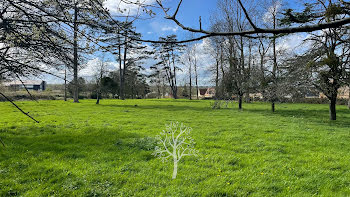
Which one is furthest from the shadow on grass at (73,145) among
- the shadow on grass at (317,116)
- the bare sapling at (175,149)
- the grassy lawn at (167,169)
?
the shadow on grass at (317,116)

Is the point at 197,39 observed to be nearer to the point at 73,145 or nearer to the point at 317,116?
the point at 73,145

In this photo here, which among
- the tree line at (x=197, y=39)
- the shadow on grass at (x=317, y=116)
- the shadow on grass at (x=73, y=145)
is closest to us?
the tree line at (x=197, y=39)

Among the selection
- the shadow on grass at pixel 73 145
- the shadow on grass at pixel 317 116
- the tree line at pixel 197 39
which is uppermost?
the tree line at pixel 197 39

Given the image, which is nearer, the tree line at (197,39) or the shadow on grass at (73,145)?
the tree line at (197,39)

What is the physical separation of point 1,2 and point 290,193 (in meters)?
6.89

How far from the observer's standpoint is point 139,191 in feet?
9.86

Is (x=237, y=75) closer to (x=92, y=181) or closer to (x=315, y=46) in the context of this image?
(x=315, y=46)

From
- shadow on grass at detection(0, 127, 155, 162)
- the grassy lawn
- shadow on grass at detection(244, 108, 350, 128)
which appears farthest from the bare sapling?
shadow on grass at detection(244, 108, 350, 128)

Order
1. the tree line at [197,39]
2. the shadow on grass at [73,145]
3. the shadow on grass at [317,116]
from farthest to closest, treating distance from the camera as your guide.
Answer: the shadow on grass at [317,116]
the shadow on grass at [73,145]
the tree line at [197,39]

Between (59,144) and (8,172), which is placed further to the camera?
(59,144)

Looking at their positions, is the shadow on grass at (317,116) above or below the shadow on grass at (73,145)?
below

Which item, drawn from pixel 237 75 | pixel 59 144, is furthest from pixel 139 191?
pixel 237 75

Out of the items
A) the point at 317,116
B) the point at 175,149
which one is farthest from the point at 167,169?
the point at 317,116

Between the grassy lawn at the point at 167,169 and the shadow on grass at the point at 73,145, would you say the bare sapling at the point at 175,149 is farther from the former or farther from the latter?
the shadow on grass at the point at 73,145
